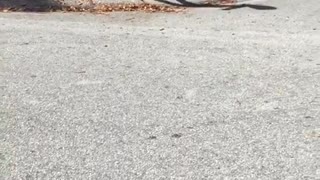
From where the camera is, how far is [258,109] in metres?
5.27

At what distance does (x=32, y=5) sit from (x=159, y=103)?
738cm

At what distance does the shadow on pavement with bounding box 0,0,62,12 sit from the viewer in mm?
11829

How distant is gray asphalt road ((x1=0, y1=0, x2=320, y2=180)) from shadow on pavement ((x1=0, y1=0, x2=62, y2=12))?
245 cm

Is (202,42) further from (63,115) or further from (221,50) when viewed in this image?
(63,115)

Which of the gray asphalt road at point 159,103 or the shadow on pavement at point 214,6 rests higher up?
the gray asphalt road at point 159,103

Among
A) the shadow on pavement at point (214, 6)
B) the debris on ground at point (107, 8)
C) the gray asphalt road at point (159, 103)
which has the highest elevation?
the gray asphalt road at point (159, 103)

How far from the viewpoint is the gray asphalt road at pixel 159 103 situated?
162 inches

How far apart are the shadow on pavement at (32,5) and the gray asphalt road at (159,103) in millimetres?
2450

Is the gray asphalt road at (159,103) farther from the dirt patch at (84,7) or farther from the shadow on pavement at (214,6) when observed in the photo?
the dirt patch at (84,7)

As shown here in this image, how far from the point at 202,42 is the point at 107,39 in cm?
145

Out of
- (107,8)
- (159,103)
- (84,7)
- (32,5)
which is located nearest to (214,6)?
(107,8)

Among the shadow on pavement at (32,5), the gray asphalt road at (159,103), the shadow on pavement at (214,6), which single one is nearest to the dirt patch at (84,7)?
the shadow on pavement at (32,5)

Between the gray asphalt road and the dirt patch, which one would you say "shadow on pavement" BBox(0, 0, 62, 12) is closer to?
the dirt patch

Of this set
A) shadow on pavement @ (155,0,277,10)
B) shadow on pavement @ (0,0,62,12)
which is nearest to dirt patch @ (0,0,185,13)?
shadow on pavement @ (0,0,62,12)
